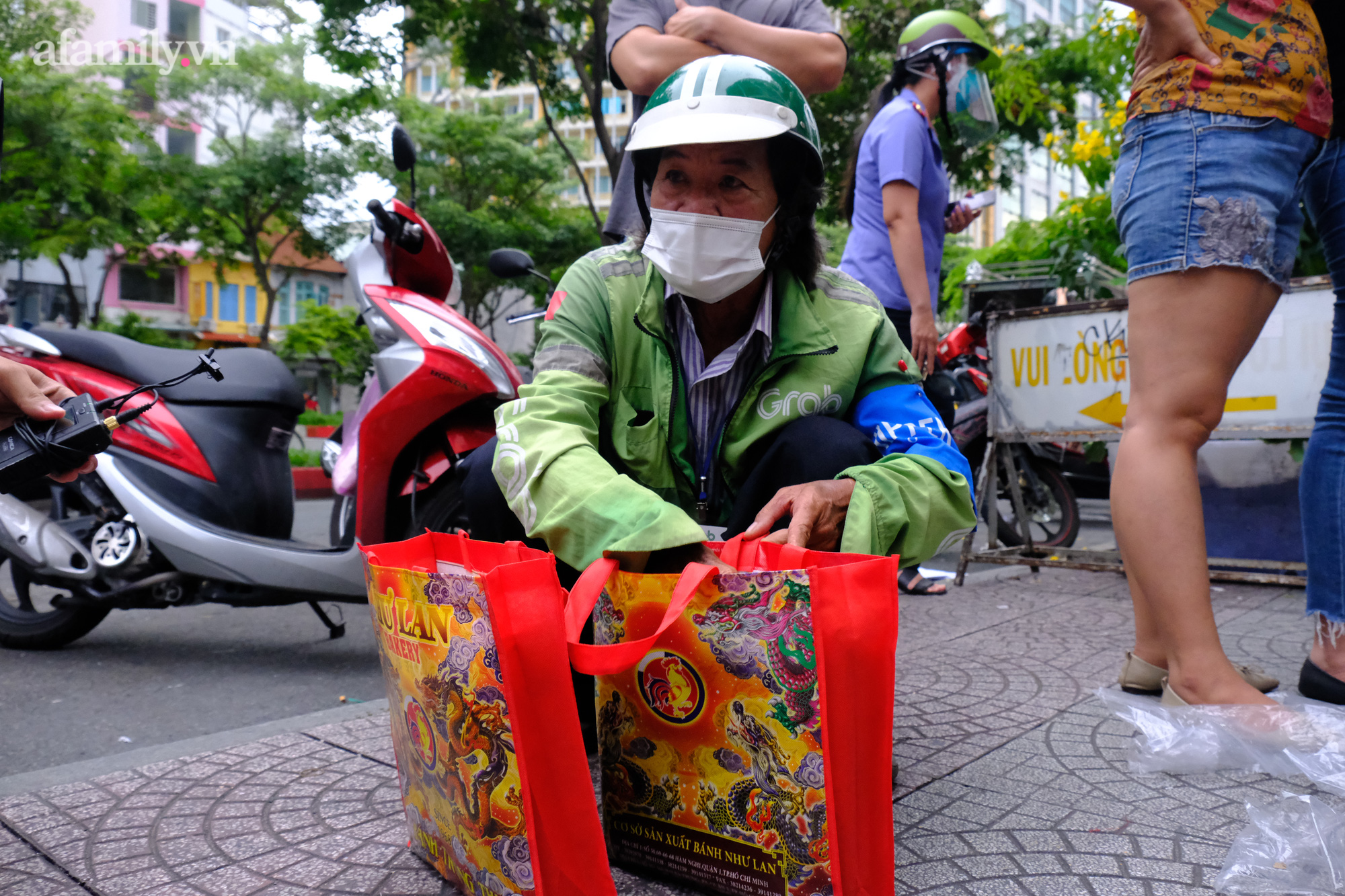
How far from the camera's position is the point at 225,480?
119 inches

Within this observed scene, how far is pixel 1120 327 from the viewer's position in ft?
11.6

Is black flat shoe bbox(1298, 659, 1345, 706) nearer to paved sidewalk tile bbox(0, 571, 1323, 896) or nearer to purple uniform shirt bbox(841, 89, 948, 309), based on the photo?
paved sidewalk tile bbox(0, 571, 1323, 896)

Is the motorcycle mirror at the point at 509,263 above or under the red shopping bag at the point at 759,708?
above

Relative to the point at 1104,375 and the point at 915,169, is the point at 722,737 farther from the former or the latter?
the point at 1104,375

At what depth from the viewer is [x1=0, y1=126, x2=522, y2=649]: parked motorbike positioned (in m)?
2.85

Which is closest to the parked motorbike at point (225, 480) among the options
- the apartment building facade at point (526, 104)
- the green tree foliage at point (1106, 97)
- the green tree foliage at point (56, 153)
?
the green tree foliage at point (1106, 97)

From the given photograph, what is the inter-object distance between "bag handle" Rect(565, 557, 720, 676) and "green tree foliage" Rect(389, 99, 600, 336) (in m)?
18.9

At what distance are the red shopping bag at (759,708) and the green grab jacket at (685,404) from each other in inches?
9.9

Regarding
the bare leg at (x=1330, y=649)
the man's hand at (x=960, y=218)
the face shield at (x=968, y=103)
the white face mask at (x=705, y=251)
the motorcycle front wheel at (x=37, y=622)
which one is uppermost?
the face shield at (x=968, y=103)

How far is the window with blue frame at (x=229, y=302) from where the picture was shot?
1247 inches

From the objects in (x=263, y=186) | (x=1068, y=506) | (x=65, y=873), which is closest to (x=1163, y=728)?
(x=65, y=873)

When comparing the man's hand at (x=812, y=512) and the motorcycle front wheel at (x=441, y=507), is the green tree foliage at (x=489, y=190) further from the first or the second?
the man's hand at (x=812, y=512)

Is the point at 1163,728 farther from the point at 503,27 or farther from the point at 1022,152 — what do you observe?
the point at 1022,152

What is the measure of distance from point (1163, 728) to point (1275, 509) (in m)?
2.26
